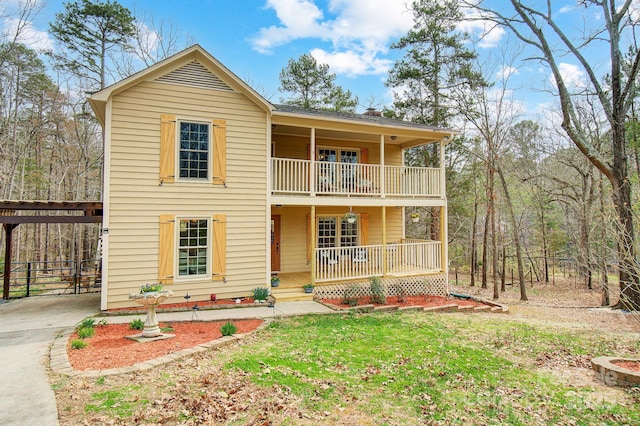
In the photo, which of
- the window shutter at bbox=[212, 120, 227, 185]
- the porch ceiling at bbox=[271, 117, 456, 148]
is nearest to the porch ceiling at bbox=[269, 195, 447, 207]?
the window shutter at bbox=[212, 120, 227, 185]

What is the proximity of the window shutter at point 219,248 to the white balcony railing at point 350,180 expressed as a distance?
196 cm

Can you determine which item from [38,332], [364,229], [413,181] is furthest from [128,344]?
[413,181]

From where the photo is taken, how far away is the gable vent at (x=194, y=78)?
972cm

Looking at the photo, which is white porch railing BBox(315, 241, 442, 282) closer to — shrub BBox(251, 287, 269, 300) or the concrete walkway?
the concrete walkway

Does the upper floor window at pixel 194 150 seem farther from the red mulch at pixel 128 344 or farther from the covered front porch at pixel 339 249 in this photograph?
the red mulch at pixel 128 344

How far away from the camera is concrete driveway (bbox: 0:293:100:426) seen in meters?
3.87

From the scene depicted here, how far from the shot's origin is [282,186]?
37.1 feet

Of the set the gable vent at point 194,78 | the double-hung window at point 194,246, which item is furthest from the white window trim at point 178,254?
the gable vent at point 194,78

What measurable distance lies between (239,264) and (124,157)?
4278mm

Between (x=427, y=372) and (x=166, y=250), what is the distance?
7271mm

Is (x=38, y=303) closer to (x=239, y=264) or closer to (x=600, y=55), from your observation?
(x=239, y=264)

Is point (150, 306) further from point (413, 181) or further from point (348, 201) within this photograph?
point (413, 181)

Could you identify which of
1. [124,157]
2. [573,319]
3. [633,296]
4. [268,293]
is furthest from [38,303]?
[633,296]

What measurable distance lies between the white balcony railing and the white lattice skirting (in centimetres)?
310
